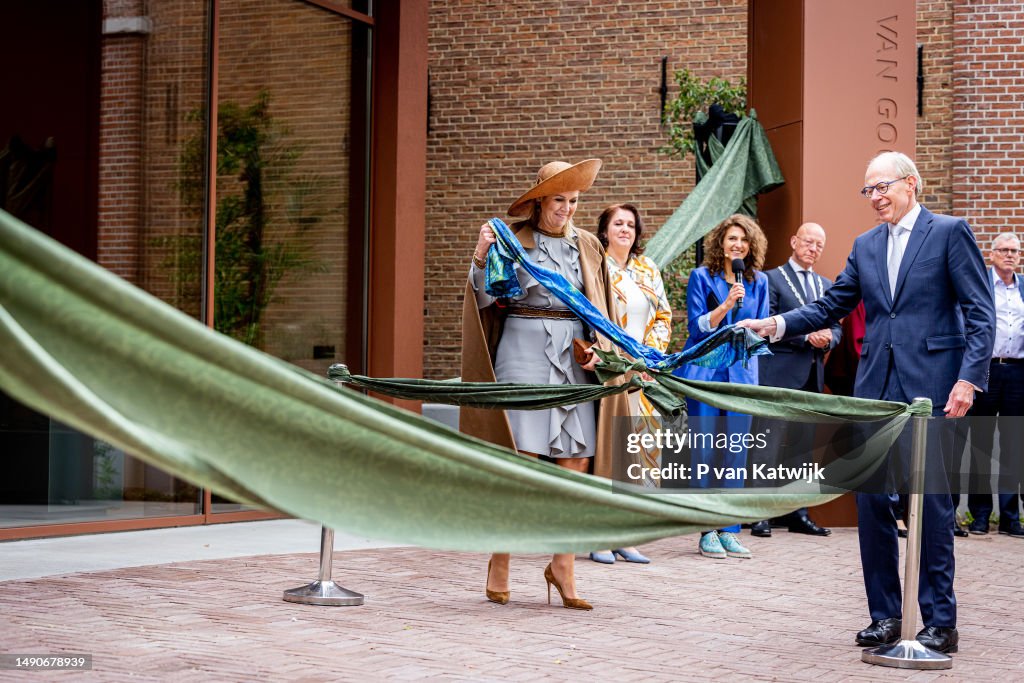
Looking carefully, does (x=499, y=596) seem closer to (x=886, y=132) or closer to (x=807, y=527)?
(x=807, y=527)

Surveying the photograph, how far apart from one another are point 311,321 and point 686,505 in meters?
7.59

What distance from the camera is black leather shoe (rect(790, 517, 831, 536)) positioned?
30.2 ft

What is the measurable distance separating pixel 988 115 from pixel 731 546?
782 cm

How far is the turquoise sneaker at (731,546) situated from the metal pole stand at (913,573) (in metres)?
3.07

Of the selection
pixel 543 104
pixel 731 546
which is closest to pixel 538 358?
pixel 731 546

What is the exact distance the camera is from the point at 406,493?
6.33ft

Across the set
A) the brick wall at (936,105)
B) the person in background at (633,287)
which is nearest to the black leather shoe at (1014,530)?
the person in background at (633,287)

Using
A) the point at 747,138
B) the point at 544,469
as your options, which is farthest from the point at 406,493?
the point at 747,138

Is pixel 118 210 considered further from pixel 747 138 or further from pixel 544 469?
pixel 544 469

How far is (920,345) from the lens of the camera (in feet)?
16.6

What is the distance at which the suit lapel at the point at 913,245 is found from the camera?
16.8ft

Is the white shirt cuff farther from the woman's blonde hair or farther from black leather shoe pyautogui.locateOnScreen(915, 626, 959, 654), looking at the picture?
the woman's blonde hair

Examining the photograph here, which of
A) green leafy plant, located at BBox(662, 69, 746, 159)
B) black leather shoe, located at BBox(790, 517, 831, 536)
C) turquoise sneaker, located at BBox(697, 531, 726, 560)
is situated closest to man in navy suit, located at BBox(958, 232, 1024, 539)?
black leather shoe, located at BBox(790, 517, 831, 536)

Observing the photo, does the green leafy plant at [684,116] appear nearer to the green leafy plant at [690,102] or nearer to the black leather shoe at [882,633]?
the green leafy plant at [690,102]
